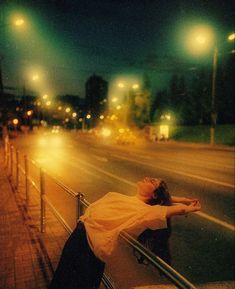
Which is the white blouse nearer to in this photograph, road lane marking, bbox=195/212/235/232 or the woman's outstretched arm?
the woman's outstretched arm

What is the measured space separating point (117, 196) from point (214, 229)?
14.6 ft

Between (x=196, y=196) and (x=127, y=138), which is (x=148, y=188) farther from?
(x=127, y=138)

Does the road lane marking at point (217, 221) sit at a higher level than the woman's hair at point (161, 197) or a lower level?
lower

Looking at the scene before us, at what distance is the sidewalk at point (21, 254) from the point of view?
4.23 meters

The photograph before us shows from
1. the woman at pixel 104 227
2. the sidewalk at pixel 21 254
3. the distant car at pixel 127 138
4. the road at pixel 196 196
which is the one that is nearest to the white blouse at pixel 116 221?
the woman at pixel 104 227

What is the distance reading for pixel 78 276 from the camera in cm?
314

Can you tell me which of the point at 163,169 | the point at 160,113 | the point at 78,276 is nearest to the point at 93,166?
the point at 163,169

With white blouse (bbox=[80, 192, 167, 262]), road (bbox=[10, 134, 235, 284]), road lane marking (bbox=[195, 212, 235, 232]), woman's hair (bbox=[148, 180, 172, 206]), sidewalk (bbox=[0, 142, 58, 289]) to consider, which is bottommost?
road (bbox=[10, 134, 235, 284])

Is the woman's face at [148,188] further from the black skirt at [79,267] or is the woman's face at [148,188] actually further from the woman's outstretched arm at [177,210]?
the black skirt at [79,267]

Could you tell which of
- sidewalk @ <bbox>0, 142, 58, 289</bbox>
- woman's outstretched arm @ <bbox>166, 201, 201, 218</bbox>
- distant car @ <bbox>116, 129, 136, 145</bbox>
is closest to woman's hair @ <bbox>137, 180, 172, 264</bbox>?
woman's outstretched arm @ <bbox>166, 201, 201, 218</bbox>

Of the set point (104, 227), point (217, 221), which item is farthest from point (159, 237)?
point (217, 221)

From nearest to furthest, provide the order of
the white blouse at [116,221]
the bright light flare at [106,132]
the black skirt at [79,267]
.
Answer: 1. the white blouse at [116,221]
2. the black skirt at [79,267]
3. the bright light flare at [106,132]

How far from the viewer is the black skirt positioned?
3.11m

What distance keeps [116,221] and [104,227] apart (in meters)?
0.12
